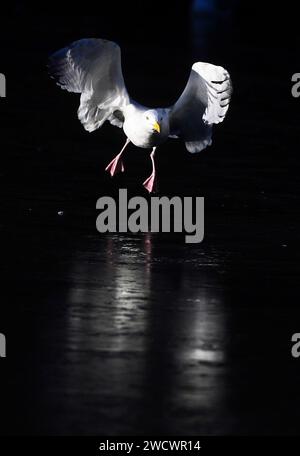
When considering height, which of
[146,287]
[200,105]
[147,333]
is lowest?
[147,333]

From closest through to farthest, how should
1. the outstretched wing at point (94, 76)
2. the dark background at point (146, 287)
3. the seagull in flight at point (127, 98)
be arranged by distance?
the dark background at point (146, 287) < the outstretched wing at point (94, 76) < the seagull in flight at point (127, 98)

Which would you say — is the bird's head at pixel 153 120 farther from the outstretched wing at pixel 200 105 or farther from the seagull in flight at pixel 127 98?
the outstretched wing at pixel 200 105

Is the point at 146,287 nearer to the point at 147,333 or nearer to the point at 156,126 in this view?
the point at 147,333

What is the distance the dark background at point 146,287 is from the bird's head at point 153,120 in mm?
631

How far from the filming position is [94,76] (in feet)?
50.6

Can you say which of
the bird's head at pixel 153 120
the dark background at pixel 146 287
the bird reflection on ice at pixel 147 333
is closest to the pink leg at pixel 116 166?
the dark background at pixel 146 287

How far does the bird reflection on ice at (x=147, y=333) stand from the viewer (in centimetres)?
826

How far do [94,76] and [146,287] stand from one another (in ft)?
15.9

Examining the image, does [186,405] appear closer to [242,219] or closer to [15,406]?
[15,406]

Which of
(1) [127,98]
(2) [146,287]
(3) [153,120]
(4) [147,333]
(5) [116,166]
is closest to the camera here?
(4) [147,333]

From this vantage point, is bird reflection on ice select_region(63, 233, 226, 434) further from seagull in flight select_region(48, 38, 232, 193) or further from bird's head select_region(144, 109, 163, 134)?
seagull in flight select_region(48, 38, 232, 193)

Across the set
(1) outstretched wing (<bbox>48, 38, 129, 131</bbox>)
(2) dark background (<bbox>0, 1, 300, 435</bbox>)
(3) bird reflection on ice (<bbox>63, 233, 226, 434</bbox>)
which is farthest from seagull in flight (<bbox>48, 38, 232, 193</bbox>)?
(3) bird reflection on ice (<bbox>63, 233, 226, 434</bbox>)

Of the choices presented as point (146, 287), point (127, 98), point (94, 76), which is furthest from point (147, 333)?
point (127, 98)

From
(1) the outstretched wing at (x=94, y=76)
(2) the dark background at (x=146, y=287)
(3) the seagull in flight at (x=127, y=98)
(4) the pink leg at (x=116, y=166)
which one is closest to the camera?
(2) the dark background at (x=146, y=287)
